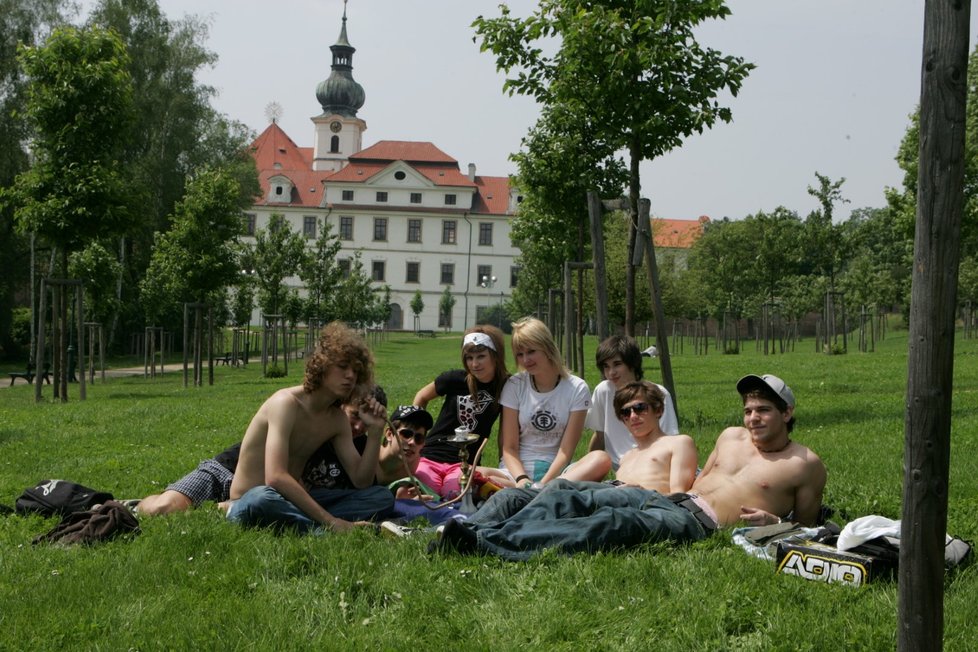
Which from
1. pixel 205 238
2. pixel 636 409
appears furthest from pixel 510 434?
pixel 205 238

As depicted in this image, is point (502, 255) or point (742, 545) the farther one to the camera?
point (502, 255)

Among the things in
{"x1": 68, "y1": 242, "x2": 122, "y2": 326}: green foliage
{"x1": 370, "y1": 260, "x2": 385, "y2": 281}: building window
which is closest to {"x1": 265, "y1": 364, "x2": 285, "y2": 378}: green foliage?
{"x1": 68, "y1": 242, "x2": 122, "y2": 326}: green foliage

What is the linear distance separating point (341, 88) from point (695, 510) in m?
111

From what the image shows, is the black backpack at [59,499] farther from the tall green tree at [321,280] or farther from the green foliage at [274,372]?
the tall green tree at [321,280]

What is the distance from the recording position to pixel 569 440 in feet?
25.0

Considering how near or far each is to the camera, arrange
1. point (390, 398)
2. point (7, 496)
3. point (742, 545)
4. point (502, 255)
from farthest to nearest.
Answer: point (502, 255) < point (390, 398) < point (7, 496) < point (742, 545)

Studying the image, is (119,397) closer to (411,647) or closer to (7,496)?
(7,496)

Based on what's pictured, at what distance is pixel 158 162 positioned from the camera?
41.4 meters

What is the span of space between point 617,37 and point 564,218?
7700 mm

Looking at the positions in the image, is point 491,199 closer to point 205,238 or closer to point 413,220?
point 413,220

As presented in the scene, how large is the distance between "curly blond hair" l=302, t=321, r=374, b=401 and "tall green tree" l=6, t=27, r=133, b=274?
44.0 feet

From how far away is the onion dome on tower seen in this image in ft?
370

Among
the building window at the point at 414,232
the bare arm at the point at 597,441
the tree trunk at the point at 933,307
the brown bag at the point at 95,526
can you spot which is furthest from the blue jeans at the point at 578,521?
the building window at the point at 414,232

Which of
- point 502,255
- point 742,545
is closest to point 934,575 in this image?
point 742,545
